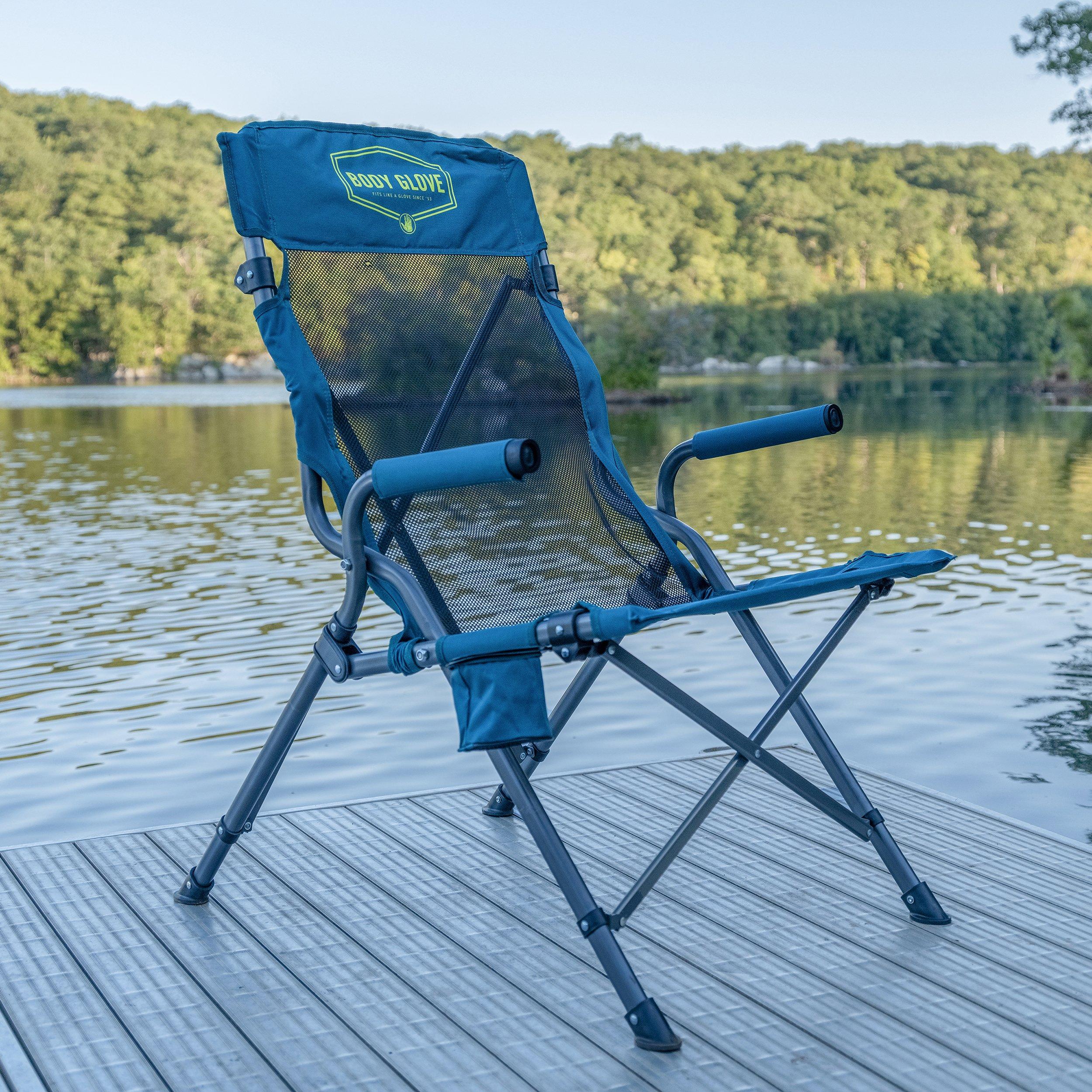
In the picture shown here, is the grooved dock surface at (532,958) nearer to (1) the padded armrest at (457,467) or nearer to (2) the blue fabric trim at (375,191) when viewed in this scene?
(1) the padded armrest at (457,467)

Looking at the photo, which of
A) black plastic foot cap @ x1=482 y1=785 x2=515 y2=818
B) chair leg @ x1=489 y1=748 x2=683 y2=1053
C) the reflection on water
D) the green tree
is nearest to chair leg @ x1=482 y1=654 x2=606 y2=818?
black plastic foot cap @ x1=482 y1=785 x2=515 y2=818


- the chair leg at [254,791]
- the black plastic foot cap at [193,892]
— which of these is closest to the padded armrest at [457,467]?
the chair leg at [254,791]

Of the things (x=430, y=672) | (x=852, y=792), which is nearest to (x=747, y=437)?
(x=852, y=792)

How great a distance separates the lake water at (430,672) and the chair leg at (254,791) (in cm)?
99

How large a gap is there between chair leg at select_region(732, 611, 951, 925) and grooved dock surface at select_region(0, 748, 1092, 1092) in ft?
0.12

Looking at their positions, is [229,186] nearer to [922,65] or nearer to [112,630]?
[112,630]

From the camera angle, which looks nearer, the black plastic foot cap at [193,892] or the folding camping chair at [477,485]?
the folding camping chair at [477,485]

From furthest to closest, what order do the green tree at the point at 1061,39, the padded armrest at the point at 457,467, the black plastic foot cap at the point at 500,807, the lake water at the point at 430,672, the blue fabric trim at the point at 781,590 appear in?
the green tree at the point at 1061,39 → the lake water at the point at 430,672 → the black plastic foot cap at the point at 500,807 → the blue fabric trim at the point at 781,590 → the padded armrest at the point at 457,467

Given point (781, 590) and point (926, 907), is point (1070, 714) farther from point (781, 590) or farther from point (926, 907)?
point (781, 590)

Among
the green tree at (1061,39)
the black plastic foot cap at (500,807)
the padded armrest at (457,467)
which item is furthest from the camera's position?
the green tree at (1061,39)

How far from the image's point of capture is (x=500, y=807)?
2.55 m

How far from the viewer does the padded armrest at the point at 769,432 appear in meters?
2.09

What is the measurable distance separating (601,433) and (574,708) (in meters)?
0.51

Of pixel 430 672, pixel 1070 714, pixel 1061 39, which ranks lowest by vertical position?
pixel 430 672
